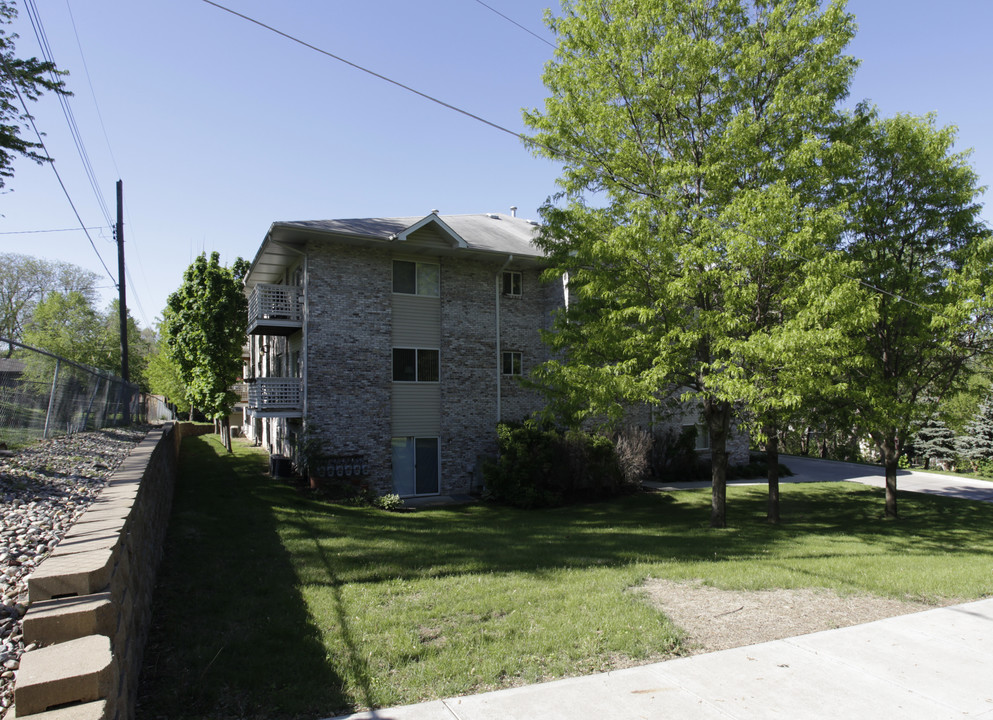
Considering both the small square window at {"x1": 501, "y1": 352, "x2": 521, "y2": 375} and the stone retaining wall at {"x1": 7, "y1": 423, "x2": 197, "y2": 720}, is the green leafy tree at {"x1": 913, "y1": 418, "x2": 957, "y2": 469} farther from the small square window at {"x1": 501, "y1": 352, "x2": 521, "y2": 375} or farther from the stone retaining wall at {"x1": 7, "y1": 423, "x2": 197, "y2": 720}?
the stone retaining wall at {"x1": 7, "y1": 423, "x2": 197, "y2": 720}

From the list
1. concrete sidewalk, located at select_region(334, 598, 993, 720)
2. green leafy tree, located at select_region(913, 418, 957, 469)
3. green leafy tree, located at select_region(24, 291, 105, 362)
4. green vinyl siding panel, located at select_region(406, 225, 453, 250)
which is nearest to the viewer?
concrete sidewalk, located at select_region(334, 598, 993, 720)

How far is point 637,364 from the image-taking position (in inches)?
456

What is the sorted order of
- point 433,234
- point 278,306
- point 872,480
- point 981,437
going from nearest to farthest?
point 278,306 < point 433,234 < point 872,480 < point 981,437

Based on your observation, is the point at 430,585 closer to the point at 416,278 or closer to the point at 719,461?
the point at 719,461

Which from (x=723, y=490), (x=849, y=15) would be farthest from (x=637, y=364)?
(x=849, y=15)

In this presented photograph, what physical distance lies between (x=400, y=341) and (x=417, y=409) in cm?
211

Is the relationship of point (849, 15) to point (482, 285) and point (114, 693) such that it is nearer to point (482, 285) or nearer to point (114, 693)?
point (482, 285)

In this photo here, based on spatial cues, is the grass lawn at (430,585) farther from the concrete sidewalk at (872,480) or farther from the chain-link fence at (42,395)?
the concrete sidewalk at (872,480)

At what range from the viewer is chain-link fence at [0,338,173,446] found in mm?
7410

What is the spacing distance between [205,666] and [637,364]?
884 cm

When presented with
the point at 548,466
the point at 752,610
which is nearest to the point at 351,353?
the point at 548,466

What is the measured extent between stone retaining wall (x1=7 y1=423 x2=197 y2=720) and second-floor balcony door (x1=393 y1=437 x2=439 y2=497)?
12613 mm

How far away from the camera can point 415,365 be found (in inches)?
711

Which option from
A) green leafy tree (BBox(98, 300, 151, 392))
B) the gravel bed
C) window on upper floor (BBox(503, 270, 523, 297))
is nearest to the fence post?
the gravel bed
